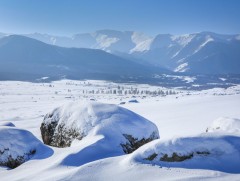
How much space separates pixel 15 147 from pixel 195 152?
987cm

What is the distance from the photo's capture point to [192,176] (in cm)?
1050

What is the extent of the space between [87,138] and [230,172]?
8.19 m

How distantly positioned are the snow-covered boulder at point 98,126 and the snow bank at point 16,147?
241cm

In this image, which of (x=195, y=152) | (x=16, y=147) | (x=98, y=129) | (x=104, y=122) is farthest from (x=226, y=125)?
(x=16, y=147)

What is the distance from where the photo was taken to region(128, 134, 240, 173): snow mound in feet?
38.0

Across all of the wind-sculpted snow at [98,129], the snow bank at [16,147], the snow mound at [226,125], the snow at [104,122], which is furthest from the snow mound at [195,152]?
the snow mound at [226,125]

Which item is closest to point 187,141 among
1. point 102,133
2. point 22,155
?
point 102,133

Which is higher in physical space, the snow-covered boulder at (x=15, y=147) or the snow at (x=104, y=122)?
the snow at (x=104, y=122)

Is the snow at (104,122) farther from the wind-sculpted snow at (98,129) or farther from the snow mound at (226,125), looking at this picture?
the snow mound at (226,125)

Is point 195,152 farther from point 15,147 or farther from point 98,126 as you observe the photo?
point 15,147

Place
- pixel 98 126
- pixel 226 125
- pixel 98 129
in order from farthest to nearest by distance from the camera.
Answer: pixel 226 125, pixel 98 126, pixel 98 129

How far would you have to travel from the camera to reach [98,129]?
1666 cm

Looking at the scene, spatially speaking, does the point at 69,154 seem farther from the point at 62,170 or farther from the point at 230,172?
the point at 230,172

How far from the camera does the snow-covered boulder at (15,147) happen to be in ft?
51.7
